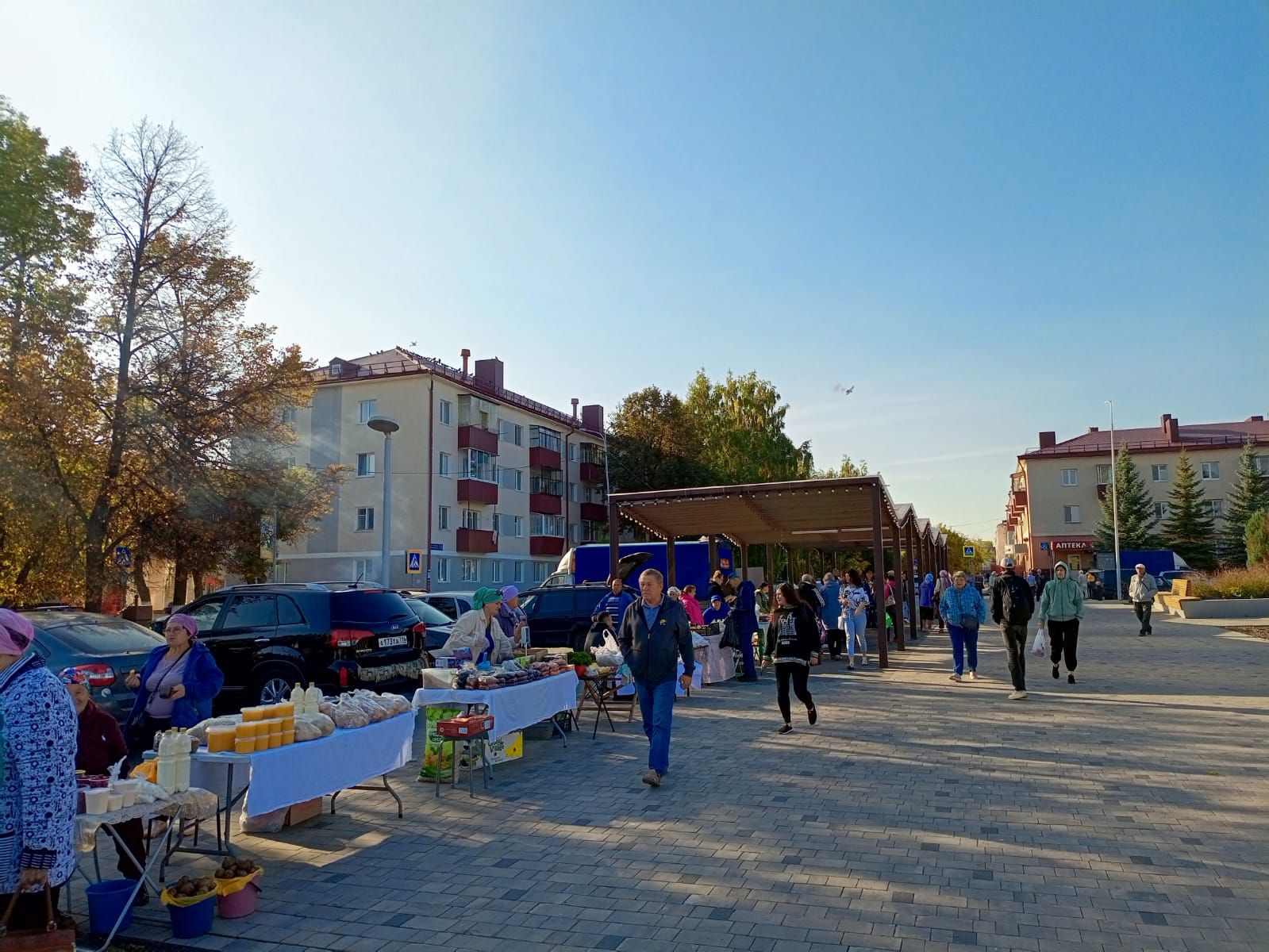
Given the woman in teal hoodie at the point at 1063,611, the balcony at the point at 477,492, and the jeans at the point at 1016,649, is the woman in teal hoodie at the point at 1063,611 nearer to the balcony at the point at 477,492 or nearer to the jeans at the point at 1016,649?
the jeans at the point at 1016,649

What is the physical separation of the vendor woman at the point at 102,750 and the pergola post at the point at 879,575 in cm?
1347

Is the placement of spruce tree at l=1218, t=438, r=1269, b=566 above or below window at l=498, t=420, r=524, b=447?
below

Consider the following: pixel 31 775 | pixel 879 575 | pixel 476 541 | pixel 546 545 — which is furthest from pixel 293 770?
pixel 546 545

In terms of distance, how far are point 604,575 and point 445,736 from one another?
2032 centimetres

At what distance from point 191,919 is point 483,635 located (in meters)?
4.84

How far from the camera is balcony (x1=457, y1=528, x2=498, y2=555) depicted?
1655 inches

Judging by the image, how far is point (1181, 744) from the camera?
8.86 m

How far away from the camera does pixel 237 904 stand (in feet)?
15.9

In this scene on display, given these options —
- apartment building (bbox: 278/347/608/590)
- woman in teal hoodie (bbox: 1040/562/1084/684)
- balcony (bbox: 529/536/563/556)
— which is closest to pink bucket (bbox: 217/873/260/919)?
woman in teal hoodie (bbox: 1040/562/1084/684)

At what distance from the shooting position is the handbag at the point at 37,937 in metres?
3.48

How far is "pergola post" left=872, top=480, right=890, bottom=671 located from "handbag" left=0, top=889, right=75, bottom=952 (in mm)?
14419

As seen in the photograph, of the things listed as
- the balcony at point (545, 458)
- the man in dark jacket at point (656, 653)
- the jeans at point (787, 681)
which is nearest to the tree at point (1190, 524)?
the balcony at point (545, 458)

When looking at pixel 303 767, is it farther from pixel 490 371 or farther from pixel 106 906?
pixel 490 371

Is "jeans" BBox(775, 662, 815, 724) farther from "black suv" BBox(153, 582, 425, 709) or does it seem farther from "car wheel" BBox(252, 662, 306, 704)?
"car wheel" BBox(252, 662, 306, 704)
